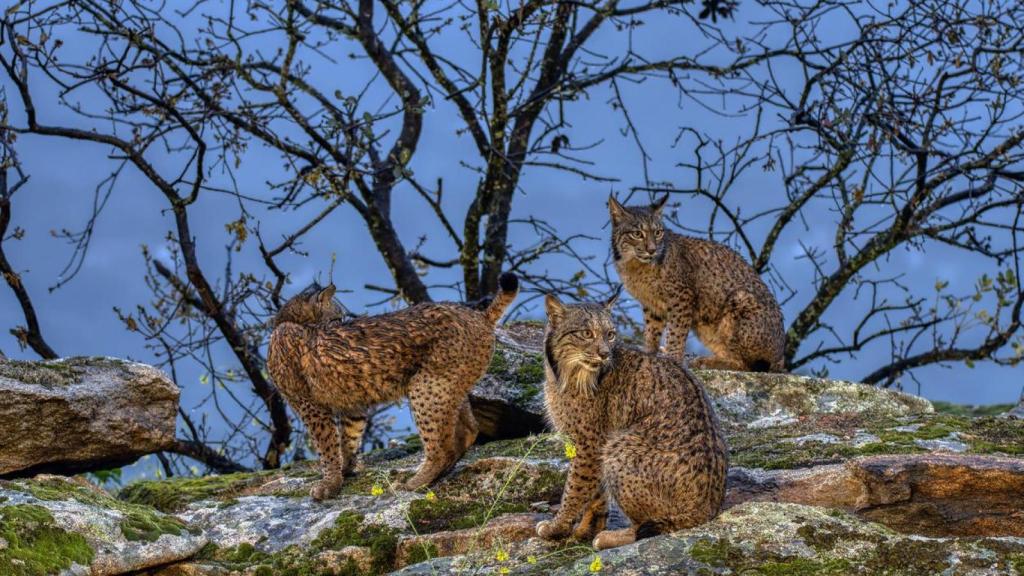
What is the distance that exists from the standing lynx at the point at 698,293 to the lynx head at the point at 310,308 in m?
3.84

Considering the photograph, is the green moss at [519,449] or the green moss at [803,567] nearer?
the green moss at [803,567]

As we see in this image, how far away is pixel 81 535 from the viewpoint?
759 centimetres

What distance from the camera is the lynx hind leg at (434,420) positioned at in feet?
29.8

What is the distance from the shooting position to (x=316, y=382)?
9453mm

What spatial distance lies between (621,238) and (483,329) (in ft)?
12.6

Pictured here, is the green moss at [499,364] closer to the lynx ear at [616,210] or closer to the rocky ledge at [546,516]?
the rocky ledge at [546,516]

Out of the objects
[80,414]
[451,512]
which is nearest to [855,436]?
[451,512]

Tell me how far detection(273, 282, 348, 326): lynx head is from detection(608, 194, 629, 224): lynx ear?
3842 mm

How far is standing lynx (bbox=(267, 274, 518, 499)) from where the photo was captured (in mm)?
9148

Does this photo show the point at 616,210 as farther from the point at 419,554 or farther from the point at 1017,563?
the point at 1017,563

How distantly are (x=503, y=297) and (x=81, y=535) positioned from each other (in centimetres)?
330

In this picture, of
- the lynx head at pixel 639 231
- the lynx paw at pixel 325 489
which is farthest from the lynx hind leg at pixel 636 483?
the lynx head at pixel 639 231

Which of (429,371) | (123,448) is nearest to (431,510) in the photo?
→ (429,371)

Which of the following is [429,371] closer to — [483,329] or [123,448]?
[483,329]
